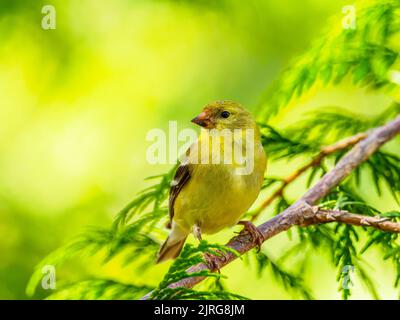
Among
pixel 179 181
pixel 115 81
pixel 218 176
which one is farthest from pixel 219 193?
pixel 115 81

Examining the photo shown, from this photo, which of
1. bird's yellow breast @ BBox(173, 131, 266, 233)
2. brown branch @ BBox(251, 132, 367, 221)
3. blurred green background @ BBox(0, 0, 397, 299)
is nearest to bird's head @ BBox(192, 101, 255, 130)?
bird's yellow breast @ BBox(173, 131, 266, 233)

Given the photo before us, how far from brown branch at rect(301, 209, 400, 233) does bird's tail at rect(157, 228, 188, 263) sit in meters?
0.85

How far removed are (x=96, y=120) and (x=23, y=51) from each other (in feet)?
2.28

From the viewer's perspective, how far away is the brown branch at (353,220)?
1.76m

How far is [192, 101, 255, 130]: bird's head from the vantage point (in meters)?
2.62

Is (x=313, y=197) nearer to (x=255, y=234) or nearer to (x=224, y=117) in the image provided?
(x=255, y=234)

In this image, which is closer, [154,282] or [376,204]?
[154,282]

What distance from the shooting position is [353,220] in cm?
184

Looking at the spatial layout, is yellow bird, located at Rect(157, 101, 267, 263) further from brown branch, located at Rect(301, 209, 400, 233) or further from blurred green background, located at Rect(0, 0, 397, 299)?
blurred green background, located at Rect(0, 0, 397, 299)

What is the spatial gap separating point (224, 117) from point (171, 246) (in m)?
0.60

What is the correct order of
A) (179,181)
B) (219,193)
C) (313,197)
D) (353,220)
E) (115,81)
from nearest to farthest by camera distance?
(353,220)
(313,197)
(219,193)
(179,181)
(115,81)
